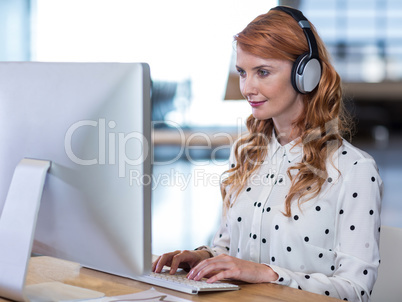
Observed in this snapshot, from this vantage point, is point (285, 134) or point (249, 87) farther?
point (285, 134)

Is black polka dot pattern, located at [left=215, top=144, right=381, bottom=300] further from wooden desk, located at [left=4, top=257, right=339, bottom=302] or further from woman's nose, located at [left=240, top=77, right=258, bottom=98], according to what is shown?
woman's nose, located at [left=240, top=77, right=258, bottom=98]

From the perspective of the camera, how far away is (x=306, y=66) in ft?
5.06

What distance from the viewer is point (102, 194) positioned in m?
1.03

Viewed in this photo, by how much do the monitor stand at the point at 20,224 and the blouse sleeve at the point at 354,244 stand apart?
60 centimetres

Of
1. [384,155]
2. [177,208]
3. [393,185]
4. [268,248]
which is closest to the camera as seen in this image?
[268,248]

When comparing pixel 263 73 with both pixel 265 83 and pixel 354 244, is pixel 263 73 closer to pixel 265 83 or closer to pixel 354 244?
pixel 265 83

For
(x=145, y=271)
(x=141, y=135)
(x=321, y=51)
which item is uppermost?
(x=321, y=51)

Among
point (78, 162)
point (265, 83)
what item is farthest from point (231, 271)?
point (265, 83)

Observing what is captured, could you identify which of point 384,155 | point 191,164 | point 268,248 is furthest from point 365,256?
point 384,155

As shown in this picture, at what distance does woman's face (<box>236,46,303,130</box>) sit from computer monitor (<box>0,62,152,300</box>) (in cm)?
65

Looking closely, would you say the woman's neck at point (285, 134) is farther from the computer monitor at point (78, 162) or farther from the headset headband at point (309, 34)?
the computer monitor at point (78, 162)

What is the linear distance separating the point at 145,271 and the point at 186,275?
0.41 meters

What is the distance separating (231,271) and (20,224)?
484 millimetres

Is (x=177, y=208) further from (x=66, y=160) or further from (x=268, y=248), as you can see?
(x=66, y=160)
